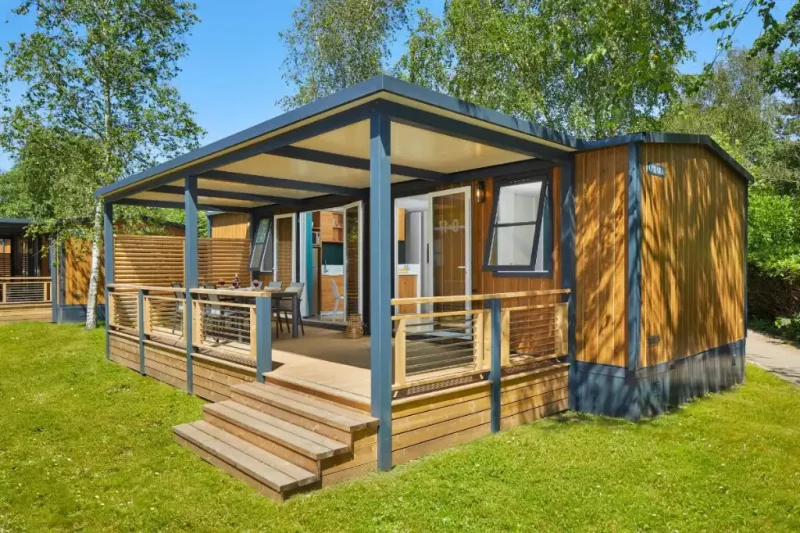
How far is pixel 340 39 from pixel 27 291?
13.4m

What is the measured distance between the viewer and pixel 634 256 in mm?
5199

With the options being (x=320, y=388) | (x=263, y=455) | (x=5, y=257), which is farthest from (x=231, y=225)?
(x=5, y=257)

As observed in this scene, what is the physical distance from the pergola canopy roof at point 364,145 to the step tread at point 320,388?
→ 2135 mm

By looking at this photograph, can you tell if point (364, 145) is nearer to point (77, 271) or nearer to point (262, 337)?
point (262, 337)

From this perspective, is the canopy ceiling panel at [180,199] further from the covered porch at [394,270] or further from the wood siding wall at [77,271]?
the wood siding wall at [77,271]

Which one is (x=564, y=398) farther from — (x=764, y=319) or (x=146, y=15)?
(x=146, y=15)

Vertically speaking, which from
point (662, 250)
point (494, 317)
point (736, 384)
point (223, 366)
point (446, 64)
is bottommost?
point (736, 384)

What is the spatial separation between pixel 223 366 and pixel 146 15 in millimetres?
10257

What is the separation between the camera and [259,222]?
36.7 feet

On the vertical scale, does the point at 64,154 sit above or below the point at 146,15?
below

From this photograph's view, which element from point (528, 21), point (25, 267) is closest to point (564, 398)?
point (528, 21)

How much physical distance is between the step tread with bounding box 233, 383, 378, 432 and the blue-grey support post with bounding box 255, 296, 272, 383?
159 mm

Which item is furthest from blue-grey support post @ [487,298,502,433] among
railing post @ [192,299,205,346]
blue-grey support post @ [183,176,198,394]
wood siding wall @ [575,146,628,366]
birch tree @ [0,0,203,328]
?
birch tree @ [0,0,203,328]

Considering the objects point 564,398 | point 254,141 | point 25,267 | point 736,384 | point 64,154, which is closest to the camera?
point 254,141
